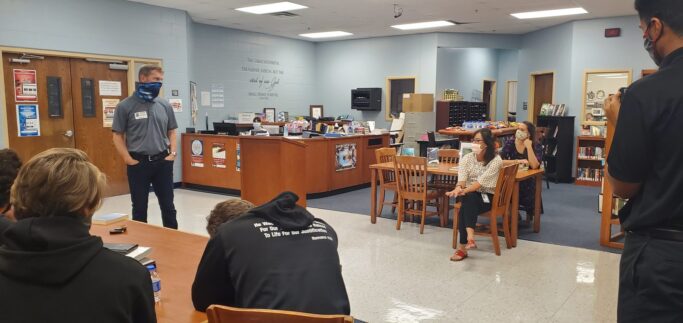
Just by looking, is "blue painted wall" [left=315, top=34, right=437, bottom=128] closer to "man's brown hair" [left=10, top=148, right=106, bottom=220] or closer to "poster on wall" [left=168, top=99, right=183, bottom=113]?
"poster on wall" [left=168, top=99, right=183, bottom=113]

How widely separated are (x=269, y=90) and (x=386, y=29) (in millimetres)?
3022

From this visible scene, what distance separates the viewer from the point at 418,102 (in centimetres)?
1082

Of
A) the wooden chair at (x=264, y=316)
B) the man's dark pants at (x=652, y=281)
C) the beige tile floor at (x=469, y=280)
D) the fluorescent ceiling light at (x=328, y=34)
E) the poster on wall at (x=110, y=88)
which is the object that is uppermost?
the fluorescent ceiling light at (x=328, y=34)

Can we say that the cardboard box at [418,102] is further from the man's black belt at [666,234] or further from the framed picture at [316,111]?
the man's black belt at [666,234]

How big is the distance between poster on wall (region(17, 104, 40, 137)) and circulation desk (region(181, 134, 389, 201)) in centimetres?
229

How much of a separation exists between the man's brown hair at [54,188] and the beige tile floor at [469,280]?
2.50 metres

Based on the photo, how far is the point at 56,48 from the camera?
676 cm

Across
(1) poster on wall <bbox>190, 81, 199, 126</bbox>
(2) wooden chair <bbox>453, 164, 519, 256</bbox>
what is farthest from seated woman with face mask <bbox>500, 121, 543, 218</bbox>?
(1) poster on wall <bbox>190, 81, 199, 126</bbox>

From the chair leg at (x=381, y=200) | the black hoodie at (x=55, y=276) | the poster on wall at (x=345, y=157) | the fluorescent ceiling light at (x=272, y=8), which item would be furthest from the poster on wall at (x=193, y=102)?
the black hoodie at (x=55, y=276)

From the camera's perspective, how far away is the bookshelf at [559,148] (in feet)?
31.0

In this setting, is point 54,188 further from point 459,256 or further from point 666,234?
point 459,256

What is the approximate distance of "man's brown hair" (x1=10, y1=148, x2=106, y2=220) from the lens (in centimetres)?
121

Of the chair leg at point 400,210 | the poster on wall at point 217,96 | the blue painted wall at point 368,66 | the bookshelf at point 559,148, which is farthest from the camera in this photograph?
the blue painted wall at point 368,66

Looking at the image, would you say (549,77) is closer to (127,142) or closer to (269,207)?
(127,142)
